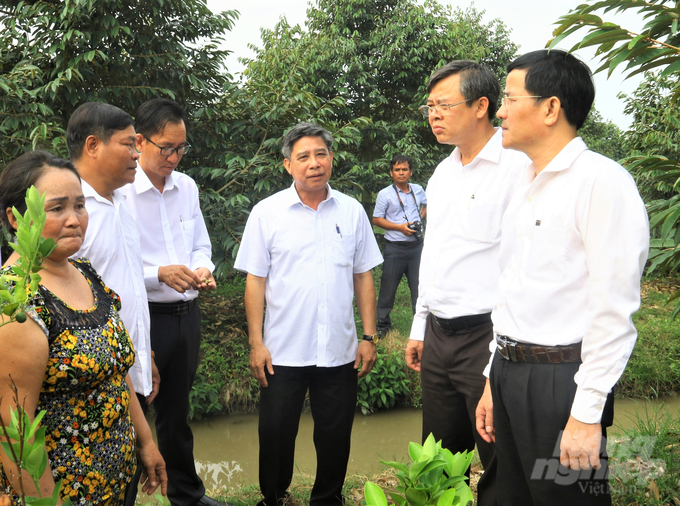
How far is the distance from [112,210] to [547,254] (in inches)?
69.8

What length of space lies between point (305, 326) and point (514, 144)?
1.46m

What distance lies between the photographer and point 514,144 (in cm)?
185

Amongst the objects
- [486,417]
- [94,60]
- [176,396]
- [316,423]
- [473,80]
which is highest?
[94,60]

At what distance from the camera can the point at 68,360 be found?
1.48 metres

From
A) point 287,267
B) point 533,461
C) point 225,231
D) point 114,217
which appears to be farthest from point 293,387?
point 225,231

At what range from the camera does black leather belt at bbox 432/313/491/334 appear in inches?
93.6

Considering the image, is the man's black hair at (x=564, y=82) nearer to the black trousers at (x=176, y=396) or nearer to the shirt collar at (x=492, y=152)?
the shirt collar at (x=492, y=152)

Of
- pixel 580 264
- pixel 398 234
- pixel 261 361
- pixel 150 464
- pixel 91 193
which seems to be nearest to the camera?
pixel 580 264

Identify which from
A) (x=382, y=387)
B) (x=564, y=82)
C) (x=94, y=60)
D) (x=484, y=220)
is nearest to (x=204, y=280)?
(x=484, y=220)

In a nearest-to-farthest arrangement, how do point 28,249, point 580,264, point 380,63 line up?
1. point 28,249
2. point 580,264
3. point 380,63

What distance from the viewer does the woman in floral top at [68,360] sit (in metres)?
1.39

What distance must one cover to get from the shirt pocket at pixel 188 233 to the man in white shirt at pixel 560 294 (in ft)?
5.99

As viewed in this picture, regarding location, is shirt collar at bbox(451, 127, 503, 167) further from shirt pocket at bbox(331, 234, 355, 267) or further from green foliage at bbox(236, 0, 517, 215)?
green foliage at bbox(236, 0, 517, 215)

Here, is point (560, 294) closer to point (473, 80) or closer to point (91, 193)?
point (473, 80)
